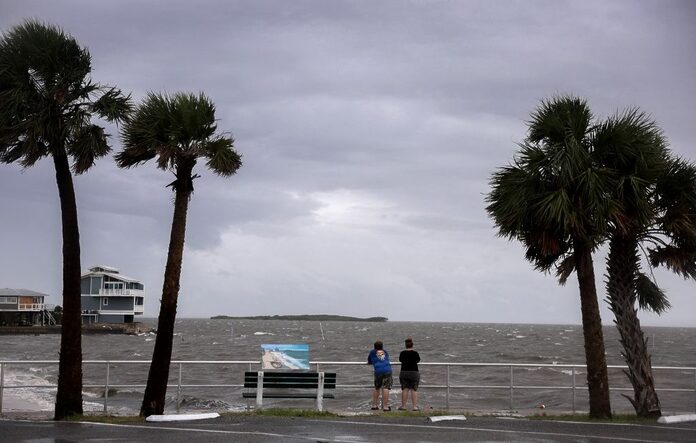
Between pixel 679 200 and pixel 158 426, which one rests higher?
pixel 679 200

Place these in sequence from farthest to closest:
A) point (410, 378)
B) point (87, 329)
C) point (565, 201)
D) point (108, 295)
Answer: point (108, 295), point (87, 329), point (410, 378), point (565, 201)

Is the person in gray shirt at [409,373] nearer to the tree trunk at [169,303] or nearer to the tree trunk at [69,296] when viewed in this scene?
the tree trunk at [169,303]

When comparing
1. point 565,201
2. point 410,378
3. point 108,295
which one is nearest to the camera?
point 565,201

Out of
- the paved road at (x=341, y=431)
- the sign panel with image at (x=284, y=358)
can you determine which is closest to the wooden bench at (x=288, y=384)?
the sign panel with image at (x=284, y=358)

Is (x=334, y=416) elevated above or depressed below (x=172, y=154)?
below

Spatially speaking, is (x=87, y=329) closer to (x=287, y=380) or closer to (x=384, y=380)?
A: (x=384, y=380)

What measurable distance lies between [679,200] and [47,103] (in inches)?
520

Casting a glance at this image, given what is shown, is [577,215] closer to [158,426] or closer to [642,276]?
[642,276]

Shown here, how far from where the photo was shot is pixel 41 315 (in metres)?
136

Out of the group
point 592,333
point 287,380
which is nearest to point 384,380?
point 287,380

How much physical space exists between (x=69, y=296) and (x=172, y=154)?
12.0 ft

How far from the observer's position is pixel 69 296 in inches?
715

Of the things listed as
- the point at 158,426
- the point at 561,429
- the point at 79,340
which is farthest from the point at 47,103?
the point at 561,429

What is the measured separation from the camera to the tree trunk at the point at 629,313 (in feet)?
60.6
